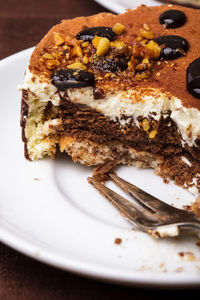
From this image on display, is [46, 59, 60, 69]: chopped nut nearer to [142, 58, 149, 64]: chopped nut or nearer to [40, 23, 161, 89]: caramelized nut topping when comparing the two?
[40, 23, 161, 89]: caramelized nut topping

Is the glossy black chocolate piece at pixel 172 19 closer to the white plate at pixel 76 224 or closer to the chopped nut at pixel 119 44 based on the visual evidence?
the chopped nut at pixel 119 44

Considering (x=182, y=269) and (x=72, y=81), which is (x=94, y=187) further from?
(x=182, y=269)

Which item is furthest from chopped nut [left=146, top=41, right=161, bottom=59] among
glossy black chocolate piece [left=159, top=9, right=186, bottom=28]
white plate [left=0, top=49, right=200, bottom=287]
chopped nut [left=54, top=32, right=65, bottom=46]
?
white plate [left=0, top=49, right=200, bottom=287]

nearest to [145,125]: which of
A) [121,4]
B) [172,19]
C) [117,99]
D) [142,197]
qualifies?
[117,99]

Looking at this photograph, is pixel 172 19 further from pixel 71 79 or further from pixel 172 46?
pixel 71 79

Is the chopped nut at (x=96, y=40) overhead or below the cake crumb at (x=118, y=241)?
overhead

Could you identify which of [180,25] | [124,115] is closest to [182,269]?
[124,115]

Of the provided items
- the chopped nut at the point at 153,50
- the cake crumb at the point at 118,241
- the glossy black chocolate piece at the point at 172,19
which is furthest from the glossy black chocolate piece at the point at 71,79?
the cake crumb at the point at 118,241
